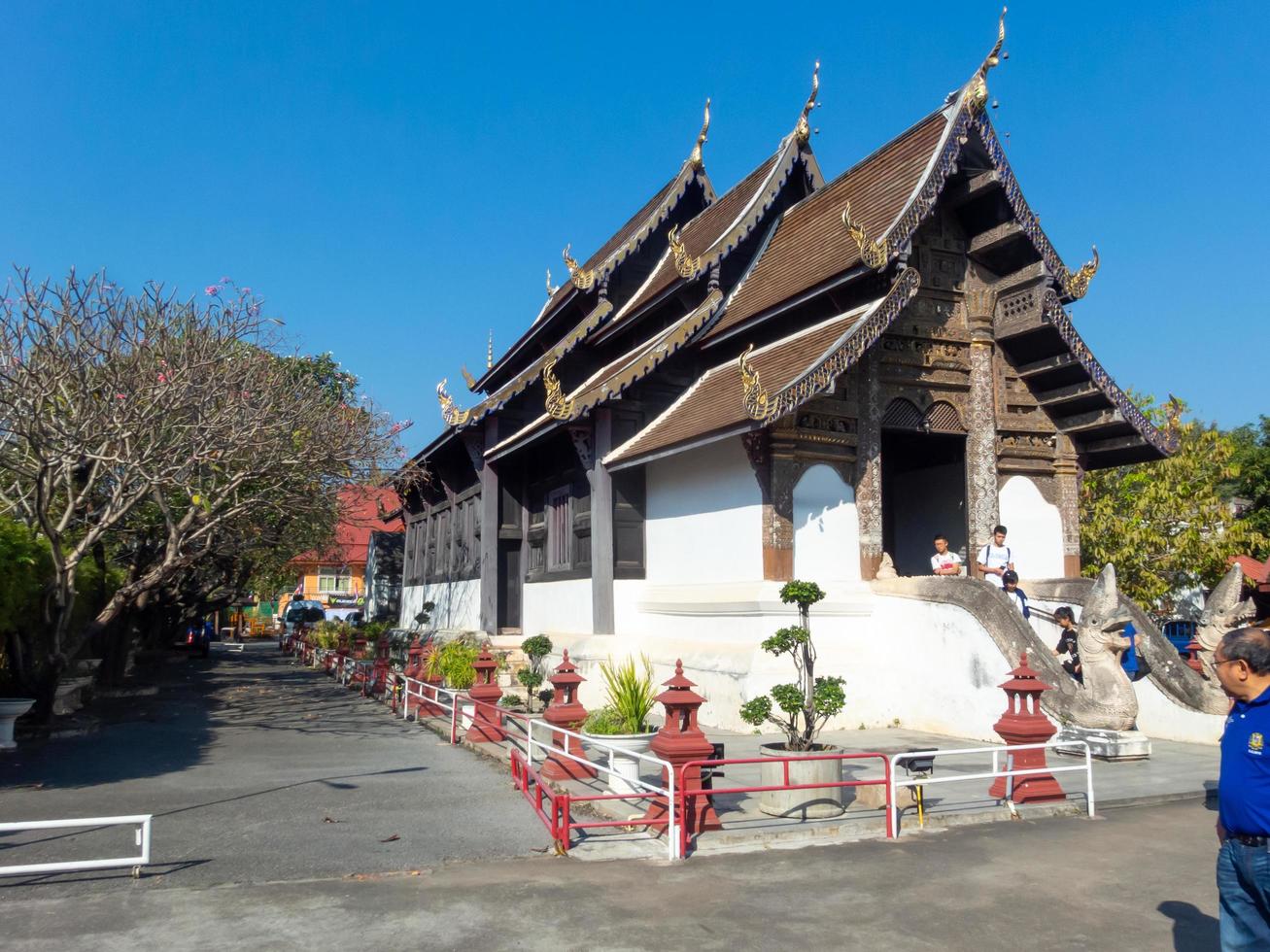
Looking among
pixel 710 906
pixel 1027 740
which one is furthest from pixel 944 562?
pixel 710 906

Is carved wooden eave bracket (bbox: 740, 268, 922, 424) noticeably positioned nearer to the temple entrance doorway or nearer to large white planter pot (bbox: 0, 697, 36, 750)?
the temple entrance doorway

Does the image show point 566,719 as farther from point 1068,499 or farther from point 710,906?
point 1068,499

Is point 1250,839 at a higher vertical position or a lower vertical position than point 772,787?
higher

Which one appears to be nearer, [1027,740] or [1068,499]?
[1027,740]

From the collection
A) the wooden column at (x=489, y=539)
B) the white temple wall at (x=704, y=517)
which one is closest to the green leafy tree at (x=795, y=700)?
the white temple wall at (x=704, y=517)

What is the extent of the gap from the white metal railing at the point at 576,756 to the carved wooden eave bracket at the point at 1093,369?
9264mm

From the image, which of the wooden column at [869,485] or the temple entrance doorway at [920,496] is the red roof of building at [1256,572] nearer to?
the temple entrance doorway at [920,496]

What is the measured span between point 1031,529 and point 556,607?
8.31 metres

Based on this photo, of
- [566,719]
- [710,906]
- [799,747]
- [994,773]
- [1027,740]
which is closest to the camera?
[710,906]

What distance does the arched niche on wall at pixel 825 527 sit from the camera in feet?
45.0

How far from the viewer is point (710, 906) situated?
19.6 feet

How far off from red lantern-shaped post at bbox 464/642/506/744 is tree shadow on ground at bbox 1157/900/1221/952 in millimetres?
7725

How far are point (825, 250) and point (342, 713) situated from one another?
11130 millimetres

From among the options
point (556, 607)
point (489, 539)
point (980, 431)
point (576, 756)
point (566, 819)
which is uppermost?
Answer: point (980, 431)
